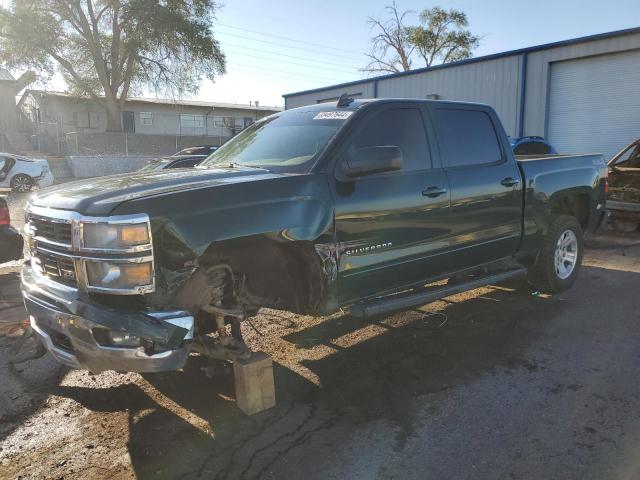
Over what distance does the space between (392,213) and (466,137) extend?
4.73ft

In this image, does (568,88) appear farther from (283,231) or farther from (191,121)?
(191,121)

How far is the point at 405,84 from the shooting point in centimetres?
2161

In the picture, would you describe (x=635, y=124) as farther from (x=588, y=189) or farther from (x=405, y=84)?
(x=588, y=189)

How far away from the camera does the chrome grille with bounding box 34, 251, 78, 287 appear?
10.4ft

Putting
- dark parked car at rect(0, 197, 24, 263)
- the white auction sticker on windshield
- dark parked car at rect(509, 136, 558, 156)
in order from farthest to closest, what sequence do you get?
1. dark parked car at rect(509, 136, 558, 156)
2. dark parked car at rect(0, 197, 24, 263)
3. the white auction sticker on windshield

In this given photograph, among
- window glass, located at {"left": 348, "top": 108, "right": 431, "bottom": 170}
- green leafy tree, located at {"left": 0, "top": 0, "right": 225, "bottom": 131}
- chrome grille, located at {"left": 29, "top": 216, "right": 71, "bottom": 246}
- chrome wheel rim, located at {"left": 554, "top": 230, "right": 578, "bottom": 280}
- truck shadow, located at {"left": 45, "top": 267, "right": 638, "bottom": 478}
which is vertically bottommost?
truck shadow, located at {"left": 45, "top": 267, "right": 638, "bottom": 478}

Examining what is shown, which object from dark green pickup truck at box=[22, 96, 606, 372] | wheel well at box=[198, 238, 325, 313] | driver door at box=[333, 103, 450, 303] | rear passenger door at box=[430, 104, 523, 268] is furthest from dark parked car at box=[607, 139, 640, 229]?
wheel well at box=[198, 238, 325, 313]

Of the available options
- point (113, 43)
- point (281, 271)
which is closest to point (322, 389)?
point (281, 271)

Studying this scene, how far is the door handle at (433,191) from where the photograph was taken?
438cm

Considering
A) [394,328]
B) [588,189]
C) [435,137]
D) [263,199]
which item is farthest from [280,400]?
[588,189]

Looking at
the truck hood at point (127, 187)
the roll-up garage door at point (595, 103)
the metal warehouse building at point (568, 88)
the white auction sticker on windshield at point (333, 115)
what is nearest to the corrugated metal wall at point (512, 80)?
the metal warehouse building at point (568, 88)

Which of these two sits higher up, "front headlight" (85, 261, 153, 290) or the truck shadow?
"front headlight" (85, 261, 153, 290)

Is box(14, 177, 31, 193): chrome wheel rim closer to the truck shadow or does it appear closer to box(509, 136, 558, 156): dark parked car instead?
box(509, 136, 558, 156): dark parked car

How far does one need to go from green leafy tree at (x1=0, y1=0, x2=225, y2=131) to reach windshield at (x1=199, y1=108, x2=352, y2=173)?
29.5m
